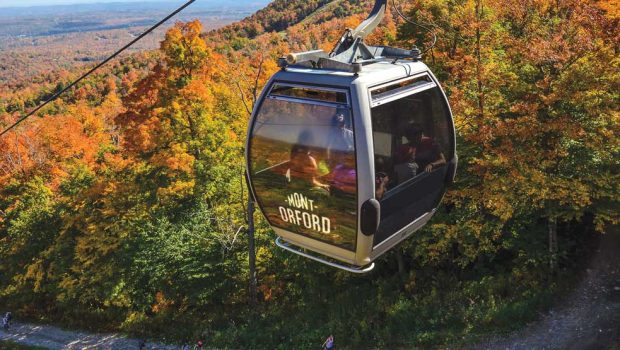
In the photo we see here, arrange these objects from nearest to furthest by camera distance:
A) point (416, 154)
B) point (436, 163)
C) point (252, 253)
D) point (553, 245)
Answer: point (416, 154) < point (436, 163) < point (553, 245) < point (252, 253)

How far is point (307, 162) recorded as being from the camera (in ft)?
17.9

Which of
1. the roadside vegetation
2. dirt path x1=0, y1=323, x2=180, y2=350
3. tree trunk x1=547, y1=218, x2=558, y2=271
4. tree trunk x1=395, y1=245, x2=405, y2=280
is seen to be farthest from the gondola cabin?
dirt path x1=0, y1=323, x2=180, y2=350

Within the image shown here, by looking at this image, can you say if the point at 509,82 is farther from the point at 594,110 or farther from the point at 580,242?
the point at 580,242

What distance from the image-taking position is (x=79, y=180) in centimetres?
2422

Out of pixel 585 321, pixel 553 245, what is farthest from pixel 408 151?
pixel 553 245

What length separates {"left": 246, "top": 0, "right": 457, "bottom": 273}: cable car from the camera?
5074mm

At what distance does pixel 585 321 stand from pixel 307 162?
40.5 ft

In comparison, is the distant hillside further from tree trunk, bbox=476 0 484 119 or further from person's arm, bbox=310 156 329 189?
person's arm, bbox=310 156 329 189

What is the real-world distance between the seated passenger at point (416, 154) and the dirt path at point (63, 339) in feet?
60.1

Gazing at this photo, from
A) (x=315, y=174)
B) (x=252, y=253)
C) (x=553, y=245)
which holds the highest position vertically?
(x=315, y=174)

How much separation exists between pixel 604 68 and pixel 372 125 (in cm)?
1075

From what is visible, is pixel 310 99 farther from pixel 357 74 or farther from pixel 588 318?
pixel 588 318

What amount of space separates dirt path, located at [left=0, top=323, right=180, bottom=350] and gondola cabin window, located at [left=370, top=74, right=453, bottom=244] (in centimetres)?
1810

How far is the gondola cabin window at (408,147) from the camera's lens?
211 inches
